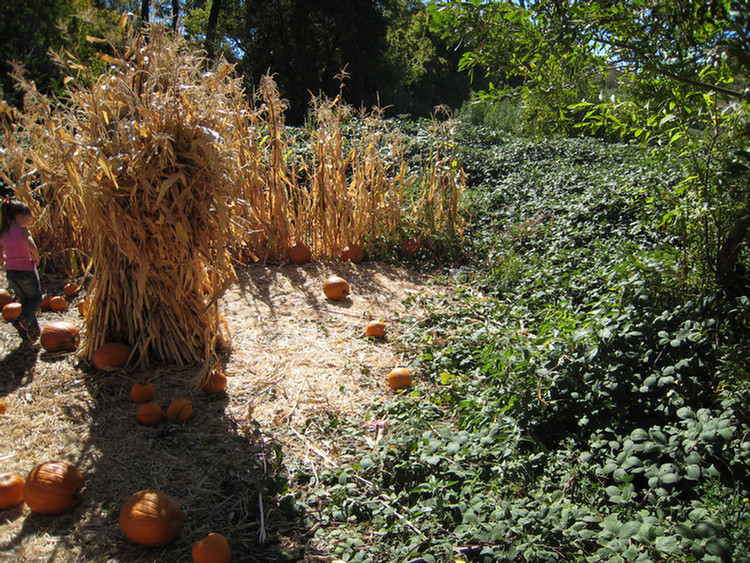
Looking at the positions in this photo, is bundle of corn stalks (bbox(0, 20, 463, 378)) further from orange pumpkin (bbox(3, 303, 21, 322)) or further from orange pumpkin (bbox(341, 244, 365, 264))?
orange pumpkin (bbox(341, 244, 365, 264))

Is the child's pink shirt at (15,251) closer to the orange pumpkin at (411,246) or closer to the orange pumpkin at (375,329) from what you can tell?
the orange pumpkin at (375,329)

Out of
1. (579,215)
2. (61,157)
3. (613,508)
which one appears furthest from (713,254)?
(61,157)

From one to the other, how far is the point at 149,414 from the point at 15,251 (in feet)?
6.92

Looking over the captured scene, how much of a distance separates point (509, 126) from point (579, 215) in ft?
29.6

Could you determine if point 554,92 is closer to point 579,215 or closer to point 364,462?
point 364,462

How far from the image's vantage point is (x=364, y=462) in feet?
8.36

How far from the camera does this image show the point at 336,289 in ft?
16.0

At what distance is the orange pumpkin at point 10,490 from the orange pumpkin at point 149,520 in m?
0.54

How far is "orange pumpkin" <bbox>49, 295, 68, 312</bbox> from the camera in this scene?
14.2 ft

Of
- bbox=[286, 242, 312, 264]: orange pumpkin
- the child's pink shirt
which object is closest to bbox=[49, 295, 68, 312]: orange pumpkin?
the child's pink shirt

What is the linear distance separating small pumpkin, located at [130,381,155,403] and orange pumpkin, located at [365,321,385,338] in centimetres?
172

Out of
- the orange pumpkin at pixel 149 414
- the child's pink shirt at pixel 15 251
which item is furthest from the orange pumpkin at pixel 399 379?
the child's pink shirt at pixel 15 251

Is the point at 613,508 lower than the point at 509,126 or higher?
lower

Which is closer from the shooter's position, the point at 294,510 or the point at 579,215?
the point at 294,510
